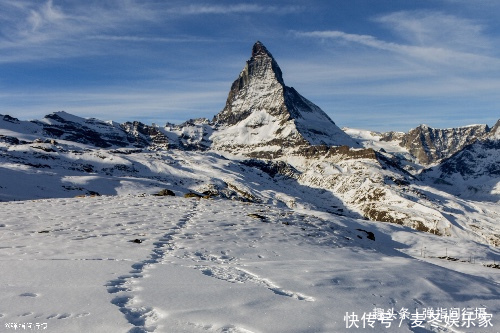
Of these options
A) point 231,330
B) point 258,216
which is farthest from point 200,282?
point 258,216

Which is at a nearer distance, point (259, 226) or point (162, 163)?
point (259, 226)

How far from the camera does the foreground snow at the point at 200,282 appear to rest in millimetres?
7559

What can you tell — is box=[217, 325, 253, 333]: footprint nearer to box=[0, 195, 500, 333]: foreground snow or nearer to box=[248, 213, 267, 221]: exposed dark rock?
box=[0, 195, 500, 333]: foreground snow

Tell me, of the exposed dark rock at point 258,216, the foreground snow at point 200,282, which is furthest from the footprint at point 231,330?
the exposed dark rock at point 258,216

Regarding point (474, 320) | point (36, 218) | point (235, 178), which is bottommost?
point (235, 178)

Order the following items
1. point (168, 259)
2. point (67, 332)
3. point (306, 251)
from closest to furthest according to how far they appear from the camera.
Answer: point (67, 332)
point (168, 259)
point (306, 251)

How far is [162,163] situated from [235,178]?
41.0 metres

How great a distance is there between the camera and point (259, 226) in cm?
2456

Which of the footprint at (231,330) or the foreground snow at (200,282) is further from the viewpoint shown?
the foreground snow at (200,282)

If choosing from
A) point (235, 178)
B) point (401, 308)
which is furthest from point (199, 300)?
point (235, 178)

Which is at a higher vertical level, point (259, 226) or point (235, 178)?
point (259, 226)

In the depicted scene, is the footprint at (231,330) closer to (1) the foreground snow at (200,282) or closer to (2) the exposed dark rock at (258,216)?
(1) the foreground snow at (200,282)

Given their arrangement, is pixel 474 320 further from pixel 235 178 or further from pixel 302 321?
pixel 235 178

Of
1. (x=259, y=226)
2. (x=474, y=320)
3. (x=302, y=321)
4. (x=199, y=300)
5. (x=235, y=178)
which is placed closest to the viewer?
(x=302, y=321)
